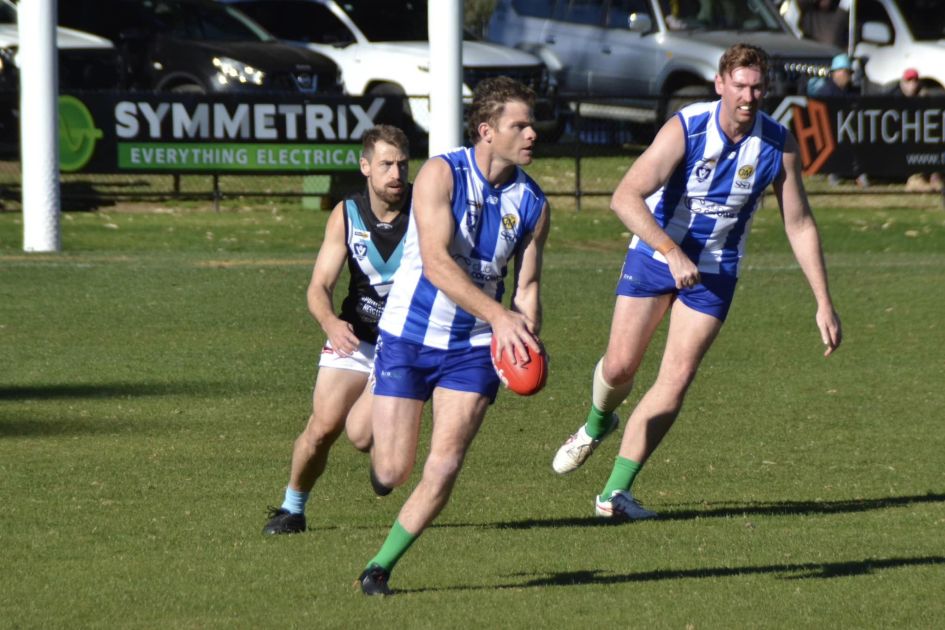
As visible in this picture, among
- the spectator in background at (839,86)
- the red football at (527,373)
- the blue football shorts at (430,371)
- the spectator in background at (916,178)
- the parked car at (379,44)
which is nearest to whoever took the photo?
the red football at (527,373)

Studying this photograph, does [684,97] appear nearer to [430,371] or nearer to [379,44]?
[379,44]

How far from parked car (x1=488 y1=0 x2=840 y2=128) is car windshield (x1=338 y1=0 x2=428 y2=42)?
1.90m

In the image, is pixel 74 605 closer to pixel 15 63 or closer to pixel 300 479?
pixel 300 479

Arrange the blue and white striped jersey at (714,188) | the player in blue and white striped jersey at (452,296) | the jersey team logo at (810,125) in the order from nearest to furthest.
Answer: the player in blue and white striped jersey at (452,296), the blue and white striped jersey at (714,188), the jersey team logo at (810,125)

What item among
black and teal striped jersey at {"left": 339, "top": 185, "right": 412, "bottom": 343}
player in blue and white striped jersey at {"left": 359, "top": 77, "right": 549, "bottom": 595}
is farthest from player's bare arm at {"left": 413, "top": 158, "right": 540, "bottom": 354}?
black and teal striped jersey at {"left": 339, "top": 185, "right": 412, "bottom": 343}

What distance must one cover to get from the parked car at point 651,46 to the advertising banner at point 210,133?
14.8ft

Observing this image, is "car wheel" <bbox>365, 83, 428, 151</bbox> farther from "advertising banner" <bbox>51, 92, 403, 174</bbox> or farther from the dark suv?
the dark suv

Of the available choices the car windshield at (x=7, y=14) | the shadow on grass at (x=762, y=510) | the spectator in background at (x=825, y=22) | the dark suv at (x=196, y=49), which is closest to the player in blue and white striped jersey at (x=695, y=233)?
the shadow on grass at (x=762, y=510)

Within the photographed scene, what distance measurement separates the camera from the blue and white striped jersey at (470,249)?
20.0ft

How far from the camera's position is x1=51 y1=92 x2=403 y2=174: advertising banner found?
64.1 ft

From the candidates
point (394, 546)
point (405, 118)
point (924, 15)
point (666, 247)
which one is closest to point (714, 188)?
point (666, 247)

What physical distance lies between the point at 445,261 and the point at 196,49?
18.0 meters

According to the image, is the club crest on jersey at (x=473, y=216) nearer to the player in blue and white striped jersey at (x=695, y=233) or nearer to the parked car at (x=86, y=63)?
the player in blue and white striped jersey at (x=695, y=233)

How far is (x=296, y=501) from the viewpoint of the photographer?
7293mm
